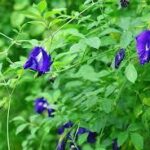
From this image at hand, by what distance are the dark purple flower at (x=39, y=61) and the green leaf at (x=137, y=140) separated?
387mm

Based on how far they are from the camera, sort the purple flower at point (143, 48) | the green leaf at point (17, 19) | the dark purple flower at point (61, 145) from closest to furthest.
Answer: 1. the purple flower at point (143, 48)
2. the dark purple flower at point (61, 145)
3. the green leaf at point (17, 19)

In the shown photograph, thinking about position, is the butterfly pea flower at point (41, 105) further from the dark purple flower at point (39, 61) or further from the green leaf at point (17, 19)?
the green leaf at point (17, 19)

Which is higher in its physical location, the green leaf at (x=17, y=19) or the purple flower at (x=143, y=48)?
the purple flower at (x=143, y=48)

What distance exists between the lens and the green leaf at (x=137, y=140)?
183cm

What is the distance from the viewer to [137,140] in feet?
6.06

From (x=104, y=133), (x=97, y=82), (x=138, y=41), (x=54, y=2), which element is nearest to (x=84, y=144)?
(x=104, y=133)

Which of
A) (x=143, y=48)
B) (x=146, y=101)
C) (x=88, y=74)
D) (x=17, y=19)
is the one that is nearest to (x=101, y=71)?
(x=88, y=74)

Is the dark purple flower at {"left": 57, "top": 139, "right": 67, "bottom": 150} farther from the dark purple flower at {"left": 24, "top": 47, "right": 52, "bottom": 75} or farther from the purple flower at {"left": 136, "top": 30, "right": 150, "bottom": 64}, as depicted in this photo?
the purple flower at {"left": 136, "top": 30, "right": 150, "bottom": 64}

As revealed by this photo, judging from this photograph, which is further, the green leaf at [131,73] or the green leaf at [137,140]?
the green leaf at [137,140]

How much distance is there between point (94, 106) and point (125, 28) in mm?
359

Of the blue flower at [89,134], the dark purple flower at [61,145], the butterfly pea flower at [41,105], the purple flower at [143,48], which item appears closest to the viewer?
the purple flower at [143,48]

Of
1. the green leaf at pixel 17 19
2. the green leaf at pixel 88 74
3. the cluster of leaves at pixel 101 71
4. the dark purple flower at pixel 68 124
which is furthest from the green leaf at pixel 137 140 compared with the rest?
the green leaf at pixel 17 19

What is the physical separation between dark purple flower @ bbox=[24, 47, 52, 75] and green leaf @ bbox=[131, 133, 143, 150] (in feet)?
1.27

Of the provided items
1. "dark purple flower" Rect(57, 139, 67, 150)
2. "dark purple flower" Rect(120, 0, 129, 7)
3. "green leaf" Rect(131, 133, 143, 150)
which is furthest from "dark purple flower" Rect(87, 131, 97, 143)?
"dark purple flower" Rect(120, 0, 129, 7)
